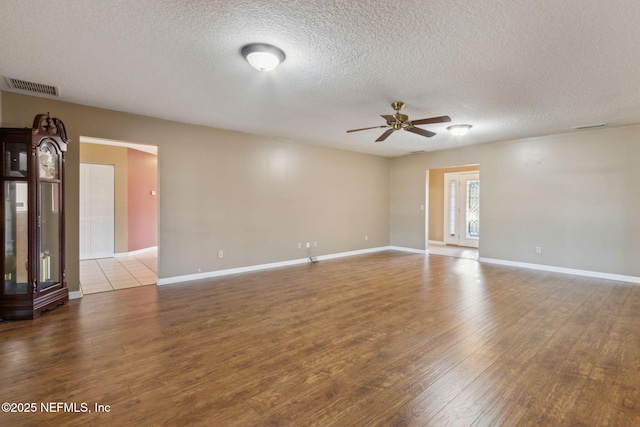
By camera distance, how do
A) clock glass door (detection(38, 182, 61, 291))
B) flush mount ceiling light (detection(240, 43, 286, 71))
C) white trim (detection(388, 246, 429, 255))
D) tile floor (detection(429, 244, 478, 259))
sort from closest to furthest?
flush mount ceiling light (detection(240, 43, 286, 71)), clock glass door (detection(38, 182, 61, 291)), tile floor (detection(429, 244, 478, 259)), white trim (detection(388, 246, 429, 255))

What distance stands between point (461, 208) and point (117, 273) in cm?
909

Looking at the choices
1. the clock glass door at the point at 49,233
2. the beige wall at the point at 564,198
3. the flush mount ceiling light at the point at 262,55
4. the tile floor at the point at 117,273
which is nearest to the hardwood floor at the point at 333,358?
the clock glass door at the point at 49,233

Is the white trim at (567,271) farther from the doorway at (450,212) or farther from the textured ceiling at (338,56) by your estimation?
the textured ceiling at (338,56)

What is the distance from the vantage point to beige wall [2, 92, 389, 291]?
4105 millimetres

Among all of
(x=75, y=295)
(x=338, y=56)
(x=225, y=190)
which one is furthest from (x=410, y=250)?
(x=75, y=295)

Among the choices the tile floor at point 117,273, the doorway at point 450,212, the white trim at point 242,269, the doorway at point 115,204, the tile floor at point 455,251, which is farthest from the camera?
the doorway at point 450,212

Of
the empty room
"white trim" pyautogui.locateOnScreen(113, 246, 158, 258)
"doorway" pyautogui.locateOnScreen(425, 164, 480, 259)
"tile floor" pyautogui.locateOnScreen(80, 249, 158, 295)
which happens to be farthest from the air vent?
"doorway" pyautogui.locateOnScreen(425, 164, 480, 259)

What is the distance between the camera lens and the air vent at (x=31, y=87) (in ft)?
10.8

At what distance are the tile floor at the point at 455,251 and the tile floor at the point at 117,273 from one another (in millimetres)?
6769

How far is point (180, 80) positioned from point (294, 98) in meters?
1.33

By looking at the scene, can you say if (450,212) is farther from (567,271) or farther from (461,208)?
(567,271)

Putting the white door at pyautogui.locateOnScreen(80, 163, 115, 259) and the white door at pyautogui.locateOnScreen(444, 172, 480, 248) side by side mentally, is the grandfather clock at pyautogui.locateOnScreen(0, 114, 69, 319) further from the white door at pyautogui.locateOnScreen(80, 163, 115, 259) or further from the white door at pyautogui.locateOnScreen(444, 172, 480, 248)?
the white door at pyautogui.locateOnScreen(444, 172, 480, 248)

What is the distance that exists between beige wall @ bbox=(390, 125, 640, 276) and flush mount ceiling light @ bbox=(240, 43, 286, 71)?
5738 mm

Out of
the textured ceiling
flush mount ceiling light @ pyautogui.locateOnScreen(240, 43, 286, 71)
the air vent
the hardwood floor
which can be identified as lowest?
the hardwood floor
